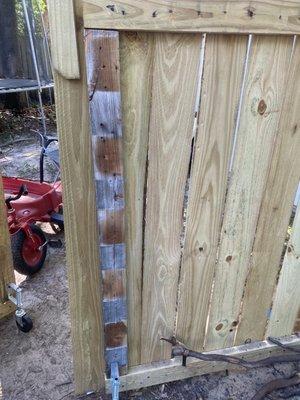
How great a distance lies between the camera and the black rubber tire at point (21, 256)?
8.02 ft

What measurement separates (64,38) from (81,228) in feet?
2.16

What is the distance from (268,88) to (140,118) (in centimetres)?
48

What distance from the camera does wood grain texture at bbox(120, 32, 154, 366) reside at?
1104 mm

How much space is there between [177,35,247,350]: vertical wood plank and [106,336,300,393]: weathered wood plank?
0.17 meters

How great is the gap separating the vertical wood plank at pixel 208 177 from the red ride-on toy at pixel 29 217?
135 cm

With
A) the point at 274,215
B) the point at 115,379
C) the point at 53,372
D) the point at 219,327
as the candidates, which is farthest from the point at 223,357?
the point at 53,372

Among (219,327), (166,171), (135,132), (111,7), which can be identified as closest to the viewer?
(111,7)

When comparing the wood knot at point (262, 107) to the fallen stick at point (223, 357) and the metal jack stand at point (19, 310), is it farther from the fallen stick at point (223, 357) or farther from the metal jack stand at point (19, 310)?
the metal jack stand at point (19, 310)

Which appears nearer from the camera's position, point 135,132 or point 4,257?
point 135,132

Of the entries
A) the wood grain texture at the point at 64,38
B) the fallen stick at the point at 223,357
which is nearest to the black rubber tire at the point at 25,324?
the fallen stick at the point at 223,357

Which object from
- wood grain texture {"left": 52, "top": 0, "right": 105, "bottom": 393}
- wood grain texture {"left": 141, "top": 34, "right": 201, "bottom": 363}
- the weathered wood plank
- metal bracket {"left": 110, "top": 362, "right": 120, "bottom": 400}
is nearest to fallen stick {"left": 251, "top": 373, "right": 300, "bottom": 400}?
the weathered wood plank

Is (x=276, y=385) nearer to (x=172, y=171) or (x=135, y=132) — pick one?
(x=172, y=171)

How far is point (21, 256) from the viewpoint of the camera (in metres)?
2.51

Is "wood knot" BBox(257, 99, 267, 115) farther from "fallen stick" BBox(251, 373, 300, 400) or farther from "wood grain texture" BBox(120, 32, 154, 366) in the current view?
"fallen stick" BBox(251, 373, 300, 400)
